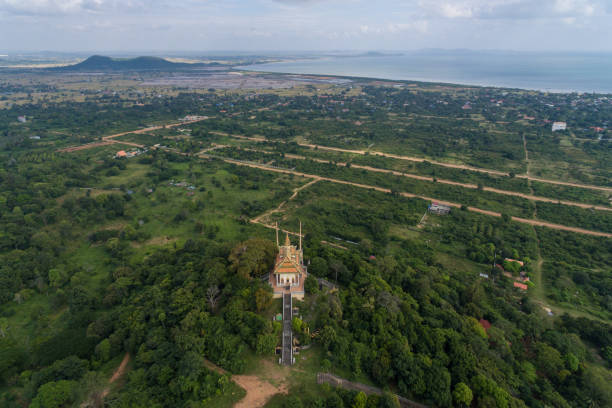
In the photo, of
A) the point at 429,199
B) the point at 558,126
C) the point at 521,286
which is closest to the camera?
the point at 521,286

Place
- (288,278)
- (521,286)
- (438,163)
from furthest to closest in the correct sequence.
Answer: (438,163)
(521,286)
(288,278)

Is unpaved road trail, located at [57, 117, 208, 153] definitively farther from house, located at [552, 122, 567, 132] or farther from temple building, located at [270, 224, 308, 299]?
house, located at [552, 122, 567, 132]

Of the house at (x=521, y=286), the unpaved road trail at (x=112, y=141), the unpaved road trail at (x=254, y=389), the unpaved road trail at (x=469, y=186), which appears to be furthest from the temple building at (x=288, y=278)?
the unpaved road trail at (x=112, y=141)

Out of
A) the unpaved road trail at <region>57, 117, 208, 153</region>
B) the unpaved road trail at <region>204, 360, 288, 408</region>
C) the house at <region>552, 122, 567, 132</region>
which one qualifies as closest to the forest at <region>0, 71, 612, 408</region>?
the unpaved road trail at <region>204, 360, 288, 408</region>

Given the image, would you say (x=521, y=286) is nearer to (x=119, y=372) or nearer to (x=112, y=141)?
(x=119, y=372)

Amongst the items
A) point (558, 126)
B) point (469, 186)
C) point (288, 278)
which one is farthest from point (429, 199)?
point (558, 126)

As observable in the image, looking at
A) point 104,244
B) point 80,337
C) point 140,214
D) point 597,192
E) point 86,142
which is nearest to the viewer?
point 80,337

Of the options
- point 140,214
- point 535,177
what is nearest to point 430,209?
point 535,177

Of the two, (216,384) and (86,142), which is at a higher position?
(86,142)

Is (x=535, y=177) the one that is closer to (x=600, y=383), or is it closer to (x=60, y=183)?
(x=600, y=383)

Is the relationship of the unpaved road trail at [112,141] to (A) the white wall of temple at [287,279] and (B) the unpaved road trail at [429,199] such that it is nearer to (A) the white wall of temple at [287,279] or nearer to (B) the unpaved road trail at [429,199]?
(B) the unpaved road trail at [429,199]

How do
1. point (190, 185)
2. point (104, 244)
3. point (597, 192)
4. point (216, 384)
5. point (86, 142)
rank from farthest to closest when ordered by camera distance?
point (86, 142)
point (190, 185)
point (597, 192)
point (104, 244)
point (216, 384)
